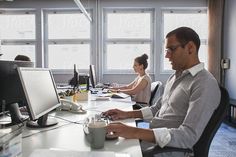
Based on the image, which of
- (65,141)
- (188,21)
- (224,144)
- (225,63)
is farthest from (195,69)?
(188,21)

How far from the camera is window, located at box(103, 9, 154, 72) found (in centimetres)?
561

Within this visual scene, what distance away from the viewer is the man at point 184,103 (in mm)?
1228

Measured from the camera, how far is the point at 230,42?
4.97 m

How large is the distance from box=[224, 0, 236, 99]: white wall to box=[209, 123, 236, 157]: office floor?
912 millimetres

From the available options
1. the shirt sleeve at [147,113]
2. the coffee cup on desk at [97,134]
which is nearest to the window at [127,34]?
the shirt sleeve at [147,113]

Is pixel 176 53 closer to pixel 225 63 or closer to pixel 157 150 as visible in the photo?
pixel 157 150

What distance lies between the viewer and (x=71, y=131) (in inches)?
55.9

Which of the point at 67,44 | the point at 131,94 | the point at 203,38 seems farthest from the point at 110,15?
the point at 131,94

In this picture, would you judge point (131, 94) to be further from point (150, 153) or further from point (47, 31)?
point (47, 31)

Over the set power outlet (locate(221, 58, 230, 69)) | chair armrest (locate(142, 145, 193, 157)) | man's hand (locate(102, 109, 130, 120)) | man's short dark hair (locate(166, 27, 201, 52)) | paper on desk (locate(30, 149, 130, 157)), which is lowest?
chair armrest (locate(142, 145, 193, 157))

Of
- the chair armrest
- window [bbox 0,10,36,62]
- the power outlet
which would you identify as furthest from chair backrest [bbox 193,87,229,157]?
Result: window [bbox 0,10,36,62]

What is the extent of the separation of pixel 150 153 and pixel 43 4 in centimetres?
514

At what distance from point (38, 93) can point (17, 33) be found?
4907 millimetres

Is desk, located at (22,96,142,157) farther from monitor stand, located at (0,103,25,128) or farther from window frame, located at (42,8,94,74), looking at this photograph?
window frame, located at (42,8,94,74)
